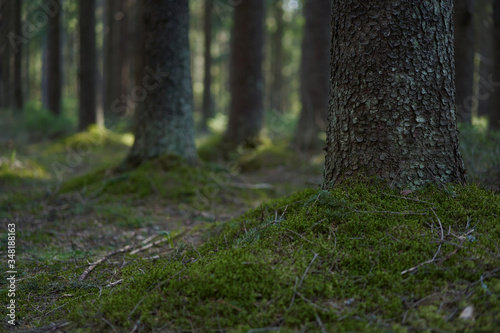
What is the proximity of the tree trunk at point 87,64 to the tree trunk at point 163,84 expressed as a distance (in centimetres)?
686

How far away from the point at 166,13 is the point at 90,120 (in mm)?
7787

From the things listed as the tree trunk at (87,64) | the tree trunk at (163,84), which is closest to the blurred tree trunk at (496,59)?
the tree trunk at (163,84)

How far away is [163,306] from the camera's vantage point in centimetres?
221

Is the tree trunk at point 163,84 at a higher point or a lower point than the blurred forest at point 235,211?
higher

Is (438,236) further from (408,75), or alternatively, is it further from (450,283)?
(408,75)

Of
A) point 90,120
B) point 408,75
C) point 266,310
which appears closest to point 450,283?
point 266,310

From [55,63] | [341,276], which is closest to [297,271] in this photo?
[341,276]

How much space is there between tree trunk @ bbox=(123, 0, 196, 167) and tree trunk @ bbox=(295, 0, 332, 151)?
3.93 metres

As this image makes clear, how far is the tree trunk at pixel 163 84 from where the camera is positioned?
5.93 metres

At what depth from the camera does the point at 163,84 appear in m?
5.95

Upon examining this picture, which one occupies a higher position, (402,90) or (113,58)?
(113,58)

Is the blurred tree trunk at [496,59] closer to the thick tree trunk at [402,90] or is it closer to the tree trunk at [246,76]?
the tree trunk at [246,76]

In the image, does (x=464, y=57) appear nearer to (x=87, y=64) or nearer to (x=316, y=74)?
(x=316, y=74)

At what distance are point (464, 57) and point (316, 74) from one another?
3.25 meters
